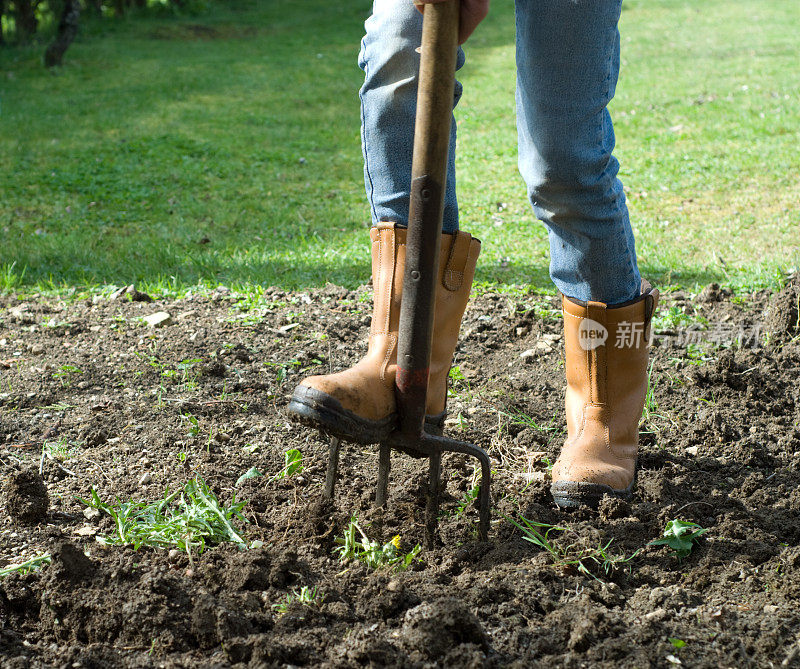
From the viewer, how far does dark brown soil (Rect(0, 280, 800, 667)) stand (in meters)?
1.66

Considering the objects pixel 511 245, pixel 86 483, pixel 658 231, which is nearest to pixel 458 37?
pixel 86 483

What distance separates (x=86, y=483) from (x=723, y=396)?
2.04m

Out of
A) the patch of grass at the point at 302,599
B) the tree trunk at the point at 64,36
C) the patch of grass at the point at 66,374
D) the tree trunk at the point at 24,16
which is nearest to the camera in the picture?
the patch of grass at the point at 302,599

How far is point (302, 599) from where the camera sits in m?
1.79

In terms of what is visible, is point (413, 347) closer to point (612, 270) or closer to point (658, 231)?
point (612, 270)

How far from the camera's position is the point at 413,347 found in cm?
188

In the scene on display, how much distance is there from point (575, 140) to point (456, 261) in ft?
1.38

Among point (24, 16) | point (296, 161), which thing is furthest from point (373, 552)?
point (24, 16)

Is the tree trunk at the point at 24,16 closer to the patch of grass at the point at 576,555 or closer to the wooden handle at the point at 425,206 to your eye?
the wooden handle at the point at 425,206

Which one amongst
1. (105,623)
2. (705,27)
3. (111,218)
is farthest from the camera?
(705,27)

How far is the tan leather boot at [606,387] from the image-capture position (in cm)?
227

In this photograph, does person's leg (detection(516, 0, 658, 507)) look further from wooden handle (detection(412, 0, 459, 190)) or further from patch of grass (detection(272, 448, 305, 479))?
patch of grass (detection(272, 448, 305, 479))

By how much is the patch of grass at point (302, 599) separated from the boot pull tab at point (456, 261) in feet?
2.74

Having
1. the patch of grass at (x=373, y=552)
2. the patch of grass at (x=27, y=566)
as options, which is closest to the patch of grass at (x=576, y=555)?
the patch of grass at (x=373, y=552)
